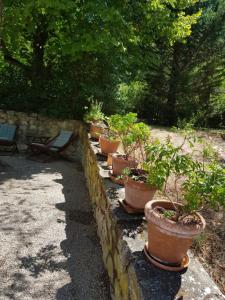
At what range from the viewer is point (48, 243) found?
3.67 m

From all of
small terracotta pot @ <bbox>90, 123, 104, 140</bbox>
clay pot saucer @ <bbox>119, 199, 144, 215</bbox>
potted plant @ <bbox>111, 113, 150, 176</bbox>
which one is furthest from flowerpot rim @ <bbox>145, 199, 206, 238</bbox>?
small terracotta pot @ <bbox>90, 123, 104, 140</bbox>

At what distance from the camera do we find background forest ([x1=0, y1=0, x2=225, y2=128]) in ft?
25.0

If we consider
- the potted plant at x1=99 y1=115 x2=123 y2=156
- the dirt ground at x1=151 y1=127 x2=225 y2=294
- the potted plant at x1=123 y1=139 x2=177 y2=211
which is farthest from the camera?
the potted plant at x1=99 y1=115 x2=123 y2=156

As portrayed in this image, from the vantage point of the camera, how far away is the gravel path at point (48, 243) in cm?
293

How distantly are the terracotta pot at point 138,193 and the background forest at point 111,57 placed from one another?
4.60m

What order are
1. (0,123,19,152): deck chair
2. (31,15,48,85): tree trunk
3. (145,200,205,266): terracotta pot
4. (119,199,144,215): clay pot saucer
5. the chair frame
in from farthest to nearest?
(31,15,48,85): tree trunk < (0,123,19,152): deck chair < the chair frame < (119,199,144,215): clay pot saucer < (145,200,205,266): terracotta pot

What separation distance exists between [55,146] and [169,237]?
5894 mm

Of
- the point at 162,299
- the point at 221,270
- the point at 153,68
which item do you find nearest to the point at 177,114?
the point at 153,68

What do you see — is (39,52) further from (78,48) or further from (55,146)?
(55,146)

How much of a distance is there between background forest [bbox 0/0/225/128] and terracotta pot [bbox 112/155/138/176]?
12.8ft

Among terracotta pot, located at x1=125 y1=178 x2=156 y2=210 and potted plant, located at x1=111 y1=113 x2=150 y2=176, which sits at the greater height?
potted plant, located at x1=111 y1=113 x2=150 y2=176

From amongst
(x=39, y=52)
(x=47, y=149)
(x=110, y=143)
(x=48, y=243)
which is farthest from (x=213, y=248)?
(x=39, y=52)

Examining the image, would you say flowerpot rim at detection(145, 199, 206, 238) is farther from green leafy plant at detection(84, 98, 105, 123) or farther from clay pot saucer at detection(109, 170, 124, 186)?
green leafy plant at detection(84, 98, 105, 123)

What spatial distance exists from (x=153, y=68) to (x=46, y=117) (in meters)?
4.91
